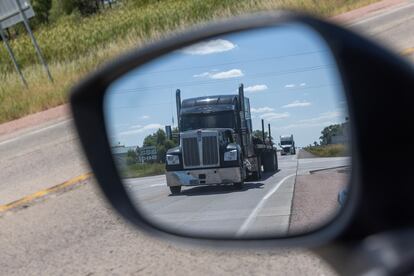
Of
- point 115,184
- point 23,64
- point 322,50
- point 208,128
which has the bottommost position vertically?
point 23,64

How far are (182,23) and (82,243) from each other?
1941 centimetres

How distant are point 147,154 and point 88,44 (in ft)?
81.2

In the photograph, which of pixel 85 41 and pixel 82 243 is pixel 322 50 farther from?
pixel 85 41

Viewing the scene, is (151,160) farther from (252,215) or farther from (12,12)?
(12,12)

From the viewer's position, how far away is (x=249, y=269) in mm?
4035

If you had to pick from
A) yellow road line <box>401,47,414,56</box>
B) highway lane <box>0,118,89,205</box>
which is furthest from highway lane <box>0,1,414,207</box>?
yellow road line <box>401,47,414,56</box>

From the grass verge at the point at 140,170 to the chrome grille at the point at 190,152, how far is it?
0.23 feet

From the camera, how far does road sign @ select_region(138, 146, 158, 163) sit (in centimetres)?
199

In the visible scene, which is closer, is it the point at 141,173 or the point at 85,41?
the point at 141,173

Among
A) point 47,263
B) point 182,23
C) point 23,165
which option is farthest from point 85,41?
point 47,263

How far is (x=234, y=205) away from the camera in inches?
71.7

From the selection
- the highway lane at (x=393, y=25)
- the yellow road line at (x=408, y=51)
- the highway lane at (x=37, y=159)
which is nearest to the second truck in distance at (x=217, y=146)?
the highway lane at (x=37, y=159)

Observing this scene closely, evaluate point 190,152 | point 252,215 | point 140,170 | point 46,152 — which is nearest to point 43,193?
point 46,152

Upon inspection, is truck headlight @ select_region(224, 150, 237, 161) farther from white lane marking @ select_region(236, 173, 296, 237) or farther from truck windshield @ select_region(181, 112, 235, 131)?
white lane marking @ select_region(236, 173, 296, 237)
